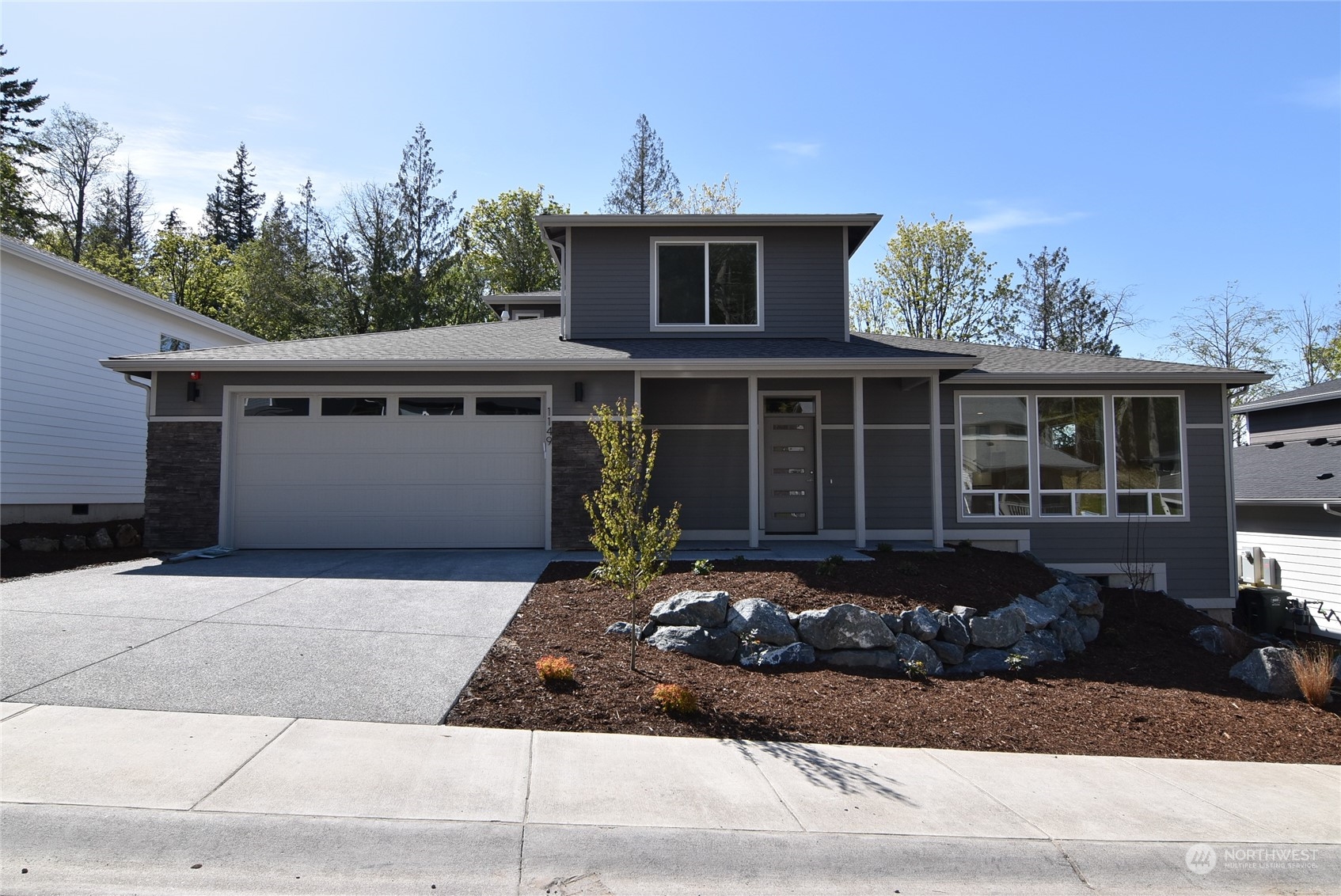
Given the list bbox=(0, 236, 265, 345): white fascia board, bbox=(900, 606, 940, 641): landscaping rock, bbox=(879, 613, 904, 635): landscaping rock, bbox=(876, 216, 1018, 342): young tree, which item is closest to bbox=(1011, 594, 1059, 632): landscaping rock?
bbox=(900, 606, 940, 641): landscaping rock

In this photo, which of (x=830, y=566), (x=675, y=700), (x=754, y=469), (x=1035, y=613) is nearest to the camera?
(x=675, y=700)

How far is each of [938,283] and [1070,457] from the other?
20.4 meters

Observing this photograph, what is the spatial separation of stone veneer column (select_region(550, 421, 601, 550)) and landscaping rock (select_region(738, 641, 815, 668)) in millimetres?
4360

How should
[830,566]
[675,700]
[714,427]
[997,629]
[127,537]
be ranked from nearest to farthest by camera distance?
[675,700] → [997,629] → [830,566] → [714,427] → [127,537]

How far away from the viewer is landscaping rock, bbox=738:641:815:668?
291 inches

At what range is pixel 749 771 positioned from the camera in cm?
501

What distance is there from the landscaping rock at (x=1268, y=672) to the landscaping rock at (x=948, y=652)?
3.10m

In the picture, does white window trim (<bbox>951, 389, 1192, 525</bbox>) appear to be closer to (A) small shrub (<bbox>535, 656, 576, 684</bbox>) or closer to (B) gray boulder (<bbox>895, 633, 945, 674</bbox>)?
(B) gray boulder (<bbox>895, 633, 945, 674</bbox>)

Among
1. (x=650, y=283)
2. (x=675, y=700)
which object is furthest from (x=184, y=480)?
(x=675, y=700)

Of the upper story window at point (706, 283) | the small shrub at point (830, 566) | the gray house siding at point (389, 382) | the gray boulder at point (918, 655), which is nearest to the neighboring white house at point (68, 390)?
the gray house siding at point (389, 382)

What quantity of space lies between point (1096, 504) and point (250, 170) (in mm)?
44386

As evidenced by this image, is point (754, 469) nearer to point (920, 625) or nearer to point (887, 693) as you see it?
point (920, 625)

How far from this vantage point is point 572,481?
11.4m

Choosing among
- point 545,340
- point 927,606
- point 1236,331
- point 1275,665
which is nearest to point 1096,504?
point 1275,665
